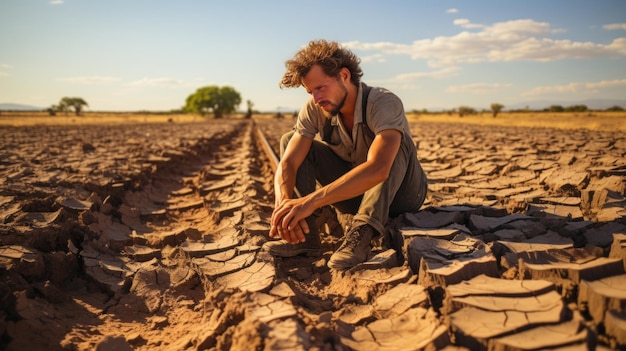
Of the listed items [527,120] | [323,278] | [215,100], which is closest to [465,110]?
[527,120]

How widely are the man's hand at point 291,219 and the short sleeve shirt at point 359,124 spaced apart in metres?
0.64

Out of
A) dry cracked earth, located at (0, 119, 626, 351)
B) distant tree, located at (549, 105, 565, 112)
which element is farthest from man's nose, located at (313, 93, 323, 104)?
distant tree, located at (549, 105, 565, 112)

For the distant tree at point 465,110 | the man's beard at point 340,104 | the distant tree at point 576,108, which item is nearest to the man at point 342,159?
the man's beard at point 340,104

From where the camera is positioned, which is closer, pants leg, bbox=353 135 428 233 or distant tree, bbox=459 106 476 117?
pants leg, bbox=353 135 428 233

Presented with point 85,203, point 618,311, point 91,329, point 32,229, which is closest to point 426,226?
point 618,311

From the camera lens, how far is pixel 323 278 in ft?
7.65

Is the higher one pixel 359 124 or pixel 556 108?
pixel 556 108

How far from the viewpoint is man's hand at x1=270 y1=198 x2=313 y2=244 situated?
2283mm

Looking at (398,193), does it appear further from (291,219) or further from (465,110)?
(465,110)

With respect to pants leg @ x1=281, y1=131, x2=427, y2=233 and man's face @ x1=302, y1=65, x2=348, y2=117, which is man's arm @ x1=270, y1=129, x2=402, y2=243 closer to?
pants leg @ x1=281, y1=131, x2=427, y2=233

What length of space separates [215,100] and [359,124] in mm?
64453

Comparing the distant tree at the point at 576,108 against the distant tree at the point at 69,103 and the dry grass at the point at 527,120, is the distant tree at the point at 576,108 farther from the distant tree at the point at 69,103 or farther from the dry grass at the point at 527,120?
the distant tree at the point at 69,103

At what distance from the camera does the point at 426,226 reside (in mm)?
2639

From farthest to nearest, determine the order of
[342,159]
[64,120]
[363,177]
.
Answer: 1. [64,120]
2. [342,159]
3. [363,177]
